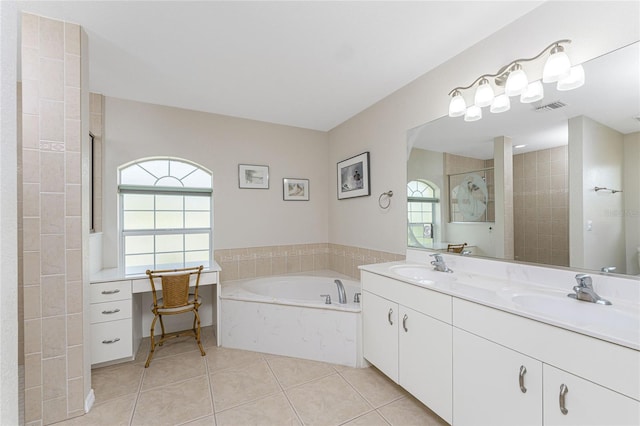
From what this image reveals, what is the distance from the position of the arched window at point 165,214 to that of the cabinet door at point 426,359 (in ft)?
7.24

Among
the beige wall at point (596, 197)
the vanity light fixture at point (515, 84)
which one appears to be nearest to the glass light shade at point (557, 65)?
the vanity light fixture at point (515, 84)

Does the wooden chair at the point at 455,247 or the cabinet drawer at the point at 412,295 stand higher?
the wooden chair at the point at 455,247

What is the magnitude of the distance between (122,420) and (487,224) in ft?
9.06

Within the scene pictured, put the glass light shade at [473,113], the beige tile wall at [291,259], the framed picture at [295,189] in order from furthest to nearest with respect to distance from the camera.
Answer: the framed picture at [295,189] → the beige tile wall at [291,259] → the glass light shade at [473,113]

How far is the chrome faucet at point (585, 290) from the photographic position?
1285 mm

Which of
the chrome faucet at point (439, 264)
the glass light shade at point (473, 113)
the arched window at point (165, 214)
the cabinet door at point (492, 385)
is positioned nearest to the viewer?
the cabinet door at point (492, 385)

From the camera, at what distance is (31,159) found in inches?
64.9

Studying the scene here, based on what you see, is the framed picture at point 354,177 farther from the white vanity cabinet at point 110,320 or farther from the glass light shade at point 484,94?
the white vanity cabinet at point 110,320

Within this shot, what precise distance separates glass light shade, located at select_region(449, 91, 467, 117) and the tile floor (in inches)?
82.1

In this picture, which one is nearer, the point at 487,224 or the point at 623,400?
the point at 623,400

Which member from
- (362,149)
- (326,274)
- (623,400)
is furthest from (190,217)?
(623,400)

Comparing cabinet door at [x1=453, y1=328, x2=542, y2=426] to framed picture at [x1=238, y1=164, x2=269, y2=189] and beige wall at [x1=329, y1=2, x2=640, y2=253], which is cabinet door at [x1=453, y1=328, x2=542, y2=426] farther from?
framed picture at [x1=238, y1=164, x2=269, y2=189]

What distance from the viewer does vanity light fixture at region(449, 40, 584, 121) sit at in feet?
4.66

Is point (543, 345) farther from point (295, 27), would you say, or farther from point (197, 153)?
point (197, 153)
